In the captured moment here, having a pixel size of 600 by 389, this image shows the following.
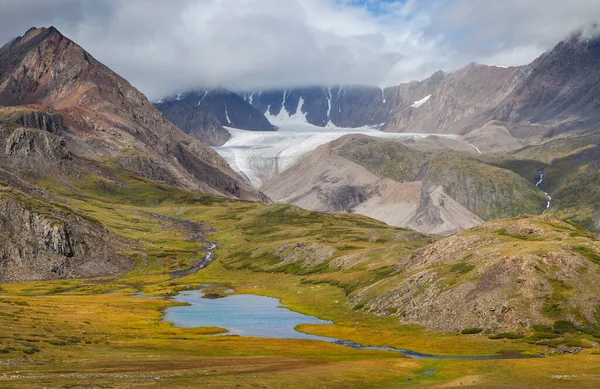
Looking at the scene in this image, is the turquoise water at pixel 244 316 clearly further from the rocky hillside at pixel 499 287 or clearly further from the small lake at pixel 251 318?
the rocky hillside at pixel 499 287

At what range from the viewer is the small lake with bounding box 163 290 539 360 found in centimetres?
10412

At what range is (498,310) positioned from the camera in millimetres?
108688

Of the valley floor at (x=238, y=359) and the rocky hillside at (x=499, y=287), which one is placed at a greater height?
the rocky hillside at (x=499, y=287)

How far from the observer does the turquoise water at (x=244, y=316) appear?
119 metres

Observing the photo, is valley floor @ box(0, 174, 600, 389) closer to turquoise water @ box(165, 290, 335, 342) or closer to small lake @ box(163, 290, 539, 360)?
small lake @ box(163, 290, 539, 360)

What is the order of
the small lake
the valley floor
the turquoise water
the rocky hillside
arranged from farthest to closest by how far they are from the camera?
the turquoise water < the rocky hillside < the small lake < the valley floor

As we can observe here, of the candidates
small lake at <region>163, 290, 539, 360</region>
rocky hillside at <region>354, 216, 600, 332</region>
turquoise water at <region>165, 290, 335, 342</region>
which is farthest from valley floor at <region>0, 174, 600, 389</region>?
turquoise water at <region>165, 290, 335, 342</region>

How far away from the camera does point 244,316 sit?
140250mm

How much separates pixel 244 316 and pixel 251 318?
13.0 feet

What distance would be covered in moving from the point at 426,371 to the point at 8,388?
48357mm

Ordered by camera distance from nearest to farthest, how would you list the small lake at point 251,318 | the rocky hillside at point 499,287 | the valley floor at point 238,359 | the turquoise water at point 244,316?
the valley floor at point 238,359 < the small lake at point 251,318 < the rocky hillside at point 499,287 < the turquoise water at point 244,316

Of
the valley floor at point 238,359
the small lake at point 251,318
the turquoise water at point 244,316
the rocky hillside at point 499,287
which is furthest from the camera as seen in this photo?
the turquoise water at point 244,316

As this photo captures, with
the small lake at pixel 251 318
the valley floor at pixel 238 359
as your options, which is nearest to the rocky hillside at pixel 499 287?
the valley floor at pixel 238 359

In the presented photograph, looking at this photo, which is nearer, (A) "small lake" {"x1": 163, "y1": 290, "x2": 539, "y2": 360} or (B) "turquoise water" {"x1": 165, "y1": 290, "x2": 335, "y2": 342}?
(A) "small lake" {"x1": 163, "y1": 290, "x2": 539, "y2": 360}
